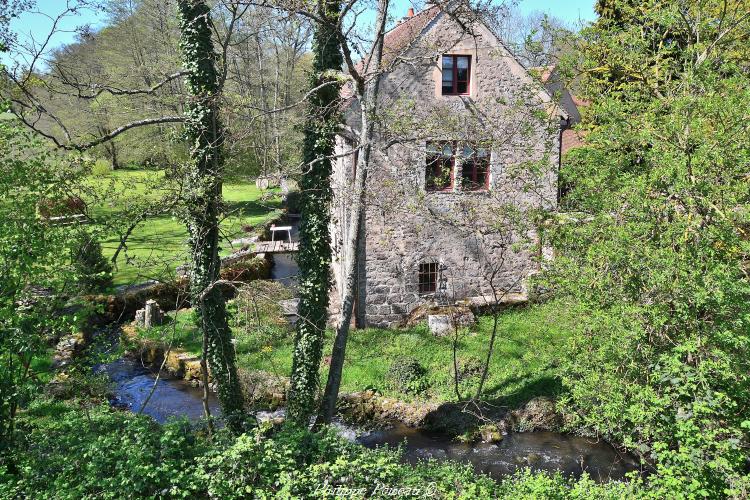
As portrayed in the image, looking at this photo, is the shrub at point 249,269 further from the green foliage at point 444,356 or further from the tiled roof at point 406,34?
the tiled roof at point 406,34

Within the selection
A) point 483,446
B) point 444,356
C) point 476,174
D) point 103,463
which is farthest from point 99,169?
point 483,446

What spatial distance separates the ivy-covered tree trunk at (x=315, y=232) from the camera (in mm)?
10906

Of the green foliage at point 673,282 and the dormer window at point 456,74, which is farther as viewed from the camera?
the dormer window at point 456,74

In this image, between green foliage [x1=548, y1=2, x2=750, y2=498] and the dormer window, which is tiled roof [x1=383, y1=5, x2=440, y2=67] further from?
green foliage [x1=548, y1=2, x2=750, y2=498]

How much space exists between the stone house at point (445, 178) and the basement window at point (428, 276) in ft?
0.11

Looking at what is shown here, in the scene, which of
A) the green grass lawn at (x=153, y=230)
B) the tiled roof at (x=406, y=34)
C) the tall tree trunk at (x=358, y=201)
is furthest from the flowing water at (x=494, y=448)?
the tiled roof at (x=406, y=34)

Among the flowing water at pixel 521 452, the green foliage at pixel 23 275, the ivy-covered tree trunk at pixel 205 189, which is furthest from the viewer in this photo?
the flowing water at pixel 521 452

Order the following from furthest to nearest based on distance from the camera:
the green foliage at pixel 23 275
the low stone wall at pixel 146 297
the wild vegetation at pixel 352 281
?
the low stone wall at pixel 146 297
the green foliage at pixel 23 275
the wild vegetation at pixel 352 281

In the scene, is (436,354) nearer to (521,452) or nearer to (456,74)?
(521,452)

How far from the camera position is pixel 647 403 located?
25.3ft

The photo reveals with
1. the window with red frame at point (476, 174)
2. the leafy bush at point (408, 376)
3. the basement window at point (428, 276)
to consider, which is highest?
the window with red frame at point (476, 174)

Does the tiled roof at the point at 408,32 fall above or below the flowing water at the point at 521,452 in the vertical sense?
above

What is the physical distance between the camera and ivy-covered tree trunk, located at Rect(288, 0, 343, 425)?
10.9m

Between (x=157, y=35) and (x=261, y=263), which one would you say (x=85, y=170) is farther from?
(x=157, y=35)
